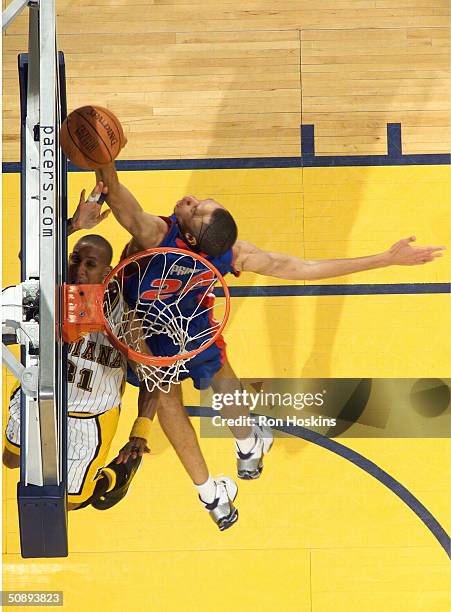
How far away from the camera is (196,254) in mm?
4051

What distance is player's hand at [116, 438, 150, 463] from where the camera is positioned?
13.9 feet

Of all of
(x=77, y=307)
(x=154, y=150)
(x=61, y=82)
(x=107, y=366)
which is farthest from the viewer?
(x=154, y=150)

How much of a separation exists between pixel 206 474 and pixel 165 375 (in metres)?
0.54

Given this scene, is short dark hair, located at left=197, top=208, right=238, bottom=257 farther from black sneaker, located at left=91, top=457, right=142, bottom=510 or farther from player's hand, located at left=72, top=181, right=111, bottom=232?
black sneaker, located at left=91, top=457, right=142, bottom=510

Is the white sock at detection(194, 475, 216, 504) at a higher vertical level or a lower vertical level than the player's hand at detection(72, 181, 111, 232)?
lower

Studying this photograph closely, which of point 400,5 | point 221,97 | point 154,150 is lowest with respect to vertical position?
point 154,150

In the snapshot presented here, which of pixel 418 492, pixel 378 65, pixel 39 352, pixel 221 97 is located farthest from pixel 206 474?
pixel 378 65

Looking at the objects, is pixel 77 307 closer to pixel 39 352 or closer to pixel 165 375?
pixel 39 352

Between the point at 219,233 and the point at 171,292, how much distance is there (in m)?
0.45

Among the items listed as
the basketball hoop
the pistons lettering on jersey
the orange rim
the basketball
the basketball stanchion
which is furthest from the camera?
the pistons lettering on jersey

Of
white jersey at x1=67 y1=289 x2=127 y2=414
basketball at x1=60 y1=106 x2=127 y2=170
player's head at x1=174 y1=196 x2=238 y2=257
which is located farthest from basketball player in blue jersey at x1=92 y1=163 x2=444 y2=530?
basketball at x1=60 y1=106 x2=127 y2=170

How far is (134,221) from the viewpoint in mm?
4211

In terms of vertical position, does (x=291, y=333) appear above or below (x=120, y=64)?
below

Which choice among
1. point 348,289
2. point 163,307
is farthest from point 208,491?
point 348,289
